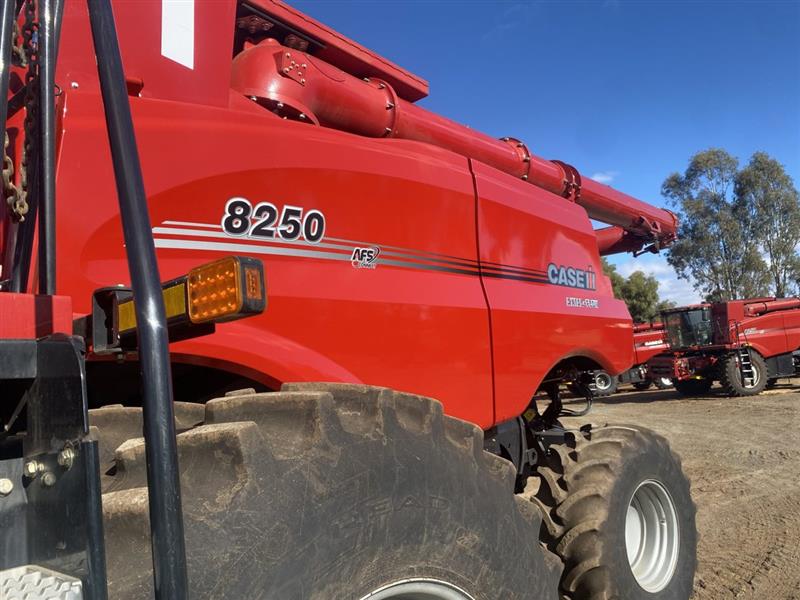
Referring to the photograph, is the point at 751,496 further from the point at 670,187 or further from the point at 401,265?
the point at 670,187

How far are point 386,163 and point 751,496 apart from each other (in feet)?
17.6

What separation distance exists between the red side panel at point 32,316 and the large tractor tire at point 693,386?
18.6 metres

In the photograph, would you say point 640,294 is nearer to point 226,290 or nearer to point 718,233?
point 718,233

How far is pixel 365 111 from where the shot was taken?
282 cm

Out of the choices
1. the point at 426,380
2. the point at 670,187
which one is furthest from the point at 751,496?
the point at 670,187

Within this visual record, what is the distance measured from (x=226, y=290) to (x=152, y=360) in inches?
7.5

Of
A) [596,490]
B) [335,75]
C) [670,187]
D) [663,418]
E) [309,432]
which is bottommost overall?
[663,418]

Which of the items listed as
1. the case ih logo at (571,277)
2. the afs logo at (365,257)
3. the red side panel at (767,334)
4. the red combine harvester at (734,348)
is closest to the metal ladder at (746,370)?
the red combine harvester at (734,348)

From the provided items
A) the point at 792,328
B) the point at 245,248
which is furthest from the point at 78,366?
the point at 792,328

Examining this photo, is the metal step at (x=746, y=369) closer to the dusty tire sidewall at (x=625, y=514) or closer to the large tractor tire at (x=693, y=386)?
the large tractor tire at (x=693, y=386)

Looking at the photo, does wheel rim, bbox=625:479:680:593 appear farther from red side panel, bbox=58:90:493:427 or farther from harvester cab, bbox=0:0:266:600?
harvester cab, bbox=0:0:266:600

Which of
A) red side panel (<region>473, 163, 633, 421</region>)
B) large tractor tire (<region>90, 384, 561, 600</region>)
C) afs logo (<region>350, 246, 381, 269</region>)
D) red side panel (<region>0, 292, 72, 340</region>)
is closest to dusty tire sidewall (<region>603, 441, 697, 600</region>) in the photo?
red side panel (<region>473, 163, 633, 421</region>)

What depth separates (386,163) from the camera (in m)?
2.38

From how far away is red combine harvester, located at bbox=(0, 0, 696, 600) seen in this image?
1093 millimetres
